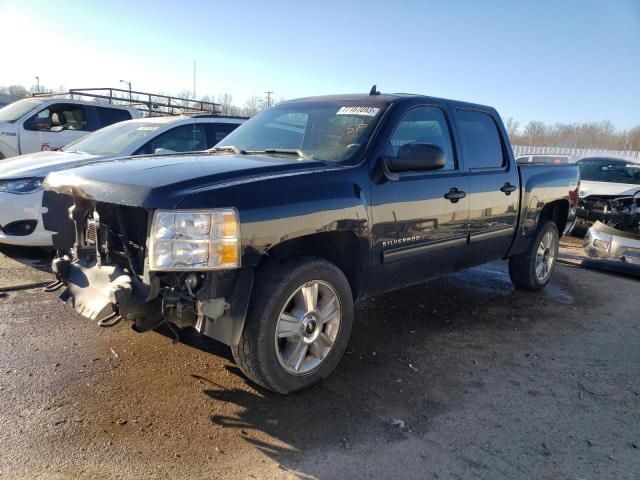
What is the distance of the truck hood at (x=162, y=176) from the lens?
2.77 m

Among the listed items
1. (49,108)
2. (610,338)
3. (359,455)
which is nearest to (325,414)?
(359,455)

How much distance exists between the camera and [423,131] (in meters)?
4.29

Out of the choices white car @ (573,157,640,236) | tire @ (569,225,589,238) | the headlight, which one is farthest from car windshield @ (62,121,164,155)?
tire @ (569,225,589,238)

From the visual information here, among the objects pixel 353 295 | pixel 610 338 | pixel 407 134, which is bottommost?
pixel 610 338

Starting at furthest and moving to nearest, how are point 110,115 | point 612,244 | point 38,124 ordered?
point 110,115 → point 38,124 → point 612,244

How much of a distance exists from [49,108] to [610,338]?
409 inches

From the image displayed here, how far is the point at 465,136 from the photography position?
4711 millimetres

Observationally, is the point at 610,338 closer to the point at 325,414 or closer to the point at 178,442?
the point at 325,414

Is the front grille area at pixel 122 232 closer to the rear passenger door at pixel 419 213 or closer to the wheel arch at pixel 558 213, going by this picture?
the rear passenger door at pixel 419 213

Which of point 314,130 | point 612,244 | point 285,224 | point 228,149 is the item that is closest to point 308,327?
point 285,224

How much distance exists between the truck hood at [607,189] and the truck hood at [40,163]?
8.66 m

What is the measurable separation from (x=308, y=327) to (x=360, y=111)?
68.7 inches

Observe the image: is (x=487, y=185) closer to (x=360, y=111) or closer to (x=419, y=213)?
(x=419, y=213)

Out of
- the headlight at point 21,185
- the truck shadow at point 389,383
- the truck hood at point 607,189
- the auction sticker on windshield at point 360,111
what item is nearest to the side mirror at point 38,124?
the headlight at point 21,185
